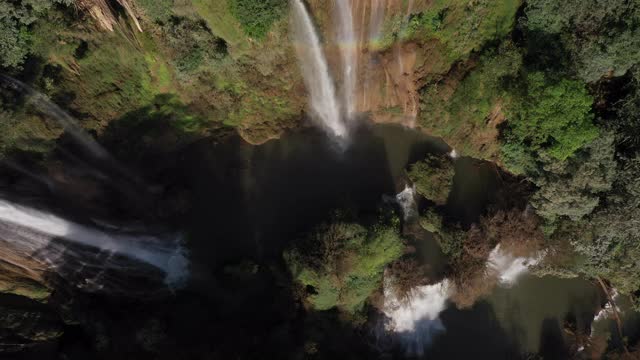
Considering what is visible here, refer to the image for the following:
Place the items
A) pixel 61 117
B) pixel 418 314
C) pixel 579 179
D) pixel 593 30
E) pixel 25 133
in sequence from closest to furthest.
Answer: pixel 593 30 → pixel 579 179 → pixel 25 133 → pixel 61 117 → pixel 418 314

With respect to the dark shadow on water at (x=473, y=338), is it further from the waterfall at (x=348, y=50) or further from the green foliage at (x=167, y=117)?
the green foliage at (x=167, y=117)

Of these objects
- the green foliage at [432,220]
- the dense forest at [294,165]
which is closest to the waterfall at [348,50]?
the dense forest at [294,165]

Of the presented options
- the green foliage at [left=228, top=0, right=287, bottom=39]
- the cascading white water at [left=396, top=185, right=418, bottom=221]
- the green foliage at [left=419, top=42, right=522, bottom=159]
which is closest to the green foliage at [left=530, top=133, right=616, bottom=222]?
the green foliage at [left=419, top=42, right=522, bottom=159]

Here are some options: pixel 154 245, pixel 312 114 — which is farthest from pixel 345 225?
pixel 154 245

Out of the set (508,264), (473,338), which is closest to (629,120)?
(508,264)

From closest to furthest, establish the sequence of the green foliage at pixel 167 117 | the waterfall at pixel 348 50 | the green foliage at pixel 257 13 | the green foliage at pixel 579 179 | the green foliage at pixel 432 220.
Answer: the green foliage at pixel 257 13 → the green foliage at pixel 579 179 → the waterfall at pixel 348 50 → the green foliage at pixel 167 117 → the green foliage at pixel 432 220

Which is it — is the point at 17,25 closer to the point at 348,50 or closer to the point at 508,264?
the point at 348,50
